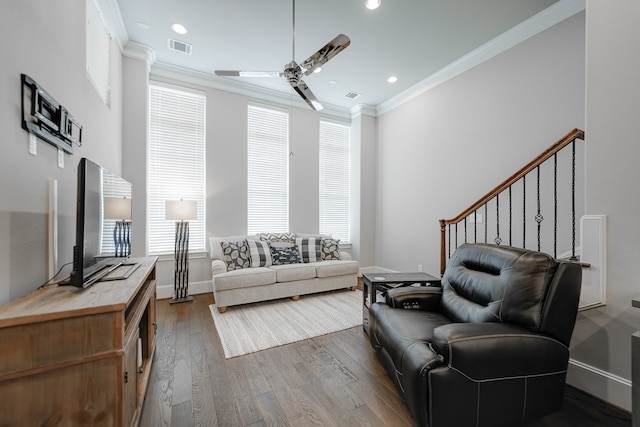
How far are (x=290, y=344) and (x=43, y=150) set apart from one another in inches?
93.5

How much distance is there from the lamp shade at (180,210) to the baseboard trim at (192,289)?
112cm

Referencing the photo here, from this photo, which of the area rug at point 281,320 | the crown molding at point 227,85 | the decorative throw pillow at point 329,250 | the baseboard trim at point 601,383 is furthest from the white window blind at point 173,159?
the baseboard trim at point 601,383

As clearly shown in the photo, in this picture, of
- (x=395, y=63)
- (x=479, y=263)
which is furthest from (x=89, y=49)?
(x=479, y=263)

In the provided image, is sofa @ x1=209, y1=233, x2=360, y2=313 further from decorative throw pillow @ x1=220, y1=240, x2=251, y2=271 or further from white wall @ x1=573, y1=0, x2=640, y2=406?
white wall @ x1=573, y1=0, x2=640, y2=406

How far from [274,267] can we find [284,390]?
2.03 m

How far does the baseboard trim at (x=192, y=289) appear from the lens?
3783 millimetres

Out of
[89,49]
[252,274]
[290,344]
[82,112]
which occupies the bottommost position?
[290,344]

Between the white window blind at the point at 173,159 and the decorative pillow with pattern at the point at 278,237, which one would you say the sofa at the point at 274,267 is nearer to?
the decorative pillow with pattern at the point at 278,237

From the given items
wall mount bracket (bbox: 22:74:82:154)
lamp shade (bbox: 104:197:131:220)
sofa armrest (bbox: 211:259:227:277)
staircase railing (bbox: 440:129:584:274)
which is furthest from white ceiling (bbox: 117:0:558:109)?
sofa armrest (bbox: 211:259:227:277)

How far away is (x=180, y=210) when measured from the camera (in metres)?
3.54

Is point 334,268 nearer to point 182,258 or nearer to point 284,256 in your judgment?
point 284,256

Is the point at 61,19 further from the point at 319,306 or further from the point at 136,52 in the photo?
the point at 319,306

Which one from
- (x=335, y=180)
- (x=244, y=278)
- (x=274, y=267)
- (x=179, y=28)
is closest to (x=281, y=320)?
(x=244, y=278)

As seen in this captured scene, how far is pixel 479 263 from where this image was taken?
2.01 metres
